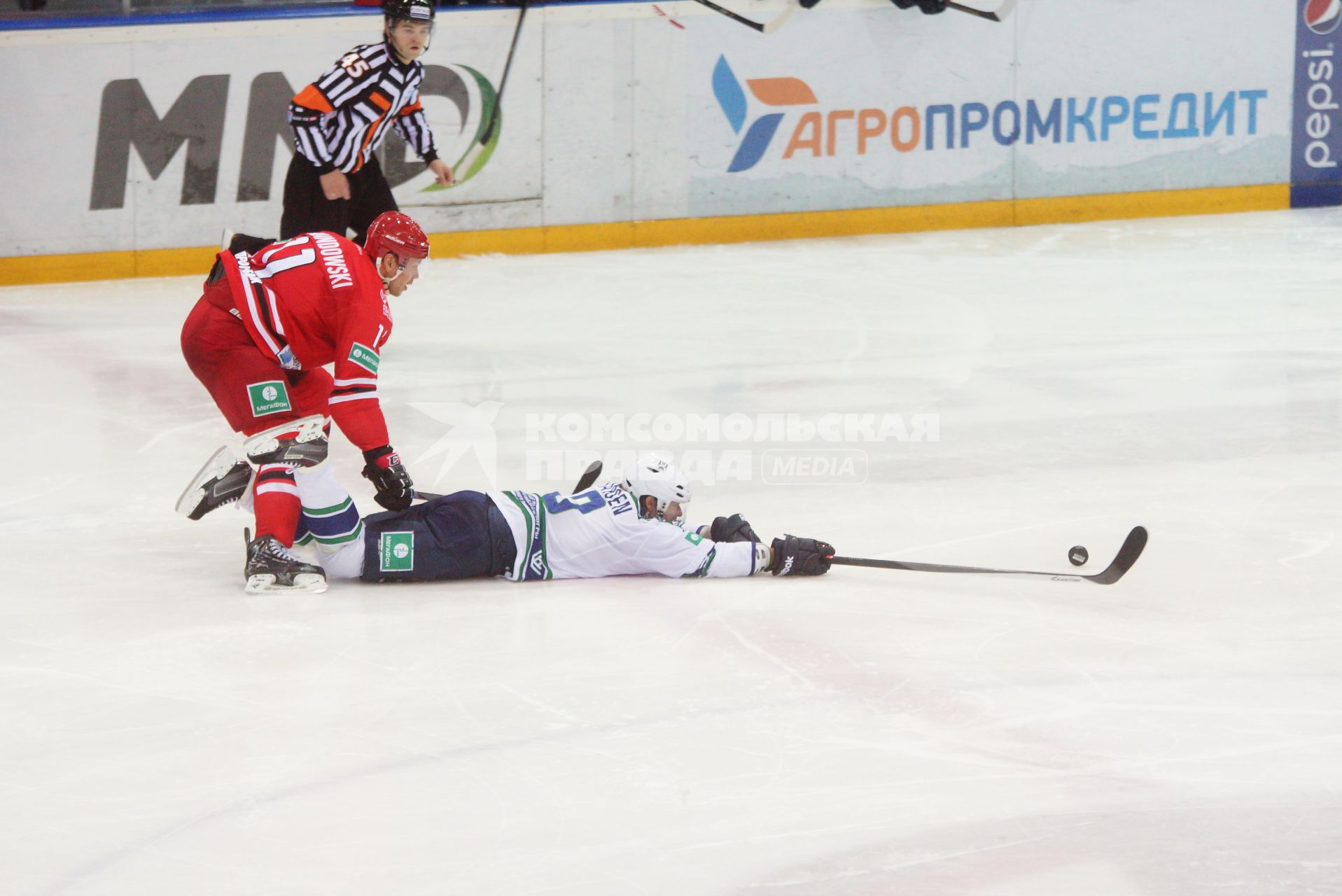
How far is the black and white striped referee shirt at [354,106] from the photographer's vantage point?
661cm

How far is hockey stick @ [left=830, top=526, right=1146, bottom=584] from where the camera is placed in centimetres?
443

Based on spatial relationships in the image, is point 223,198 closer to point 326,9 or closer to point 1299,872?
point 326,9

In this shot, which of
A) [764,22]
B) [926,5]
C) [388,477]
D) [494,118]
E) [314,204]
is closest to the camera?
[388,477]

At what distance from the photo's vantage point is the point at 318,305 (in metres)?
4.39

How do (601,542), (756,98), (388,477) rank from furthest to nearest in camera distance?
1. (756,98)
2. (601,542)
3. (388,477)

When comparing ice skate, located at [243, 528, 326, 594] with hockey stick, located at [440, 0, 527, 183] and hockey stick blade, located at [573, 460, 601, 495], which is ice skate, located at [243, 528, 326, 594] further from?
hockey stick, located at [440, 0, 527, 183]

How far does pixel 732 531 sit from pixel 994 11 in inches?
248

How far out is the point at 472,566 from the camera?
4387mm

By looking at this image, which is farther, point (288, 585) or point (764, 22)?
point (764, 22)

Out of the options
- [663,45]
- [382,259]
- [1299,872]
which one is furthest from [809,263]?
[1299,872]

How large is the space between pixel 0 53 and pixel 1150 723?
672 centimetres

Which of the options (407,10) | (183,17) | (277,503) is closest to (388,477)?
(277,503)

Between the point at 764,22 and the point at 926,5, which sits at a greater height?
the point at 926,5

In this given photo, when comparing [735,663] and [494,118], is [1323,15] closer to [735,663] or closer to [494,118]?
[494,118]
